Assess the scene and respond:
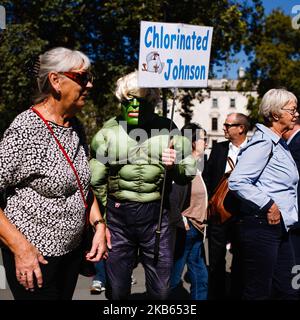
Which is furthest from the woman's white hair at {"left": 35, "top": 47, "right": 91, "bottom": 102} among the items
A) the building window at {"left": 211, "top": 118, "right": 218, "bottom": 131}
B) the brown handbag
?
the building window at {"left": 211, "top": 118, "right": 218, "bottom": 131}

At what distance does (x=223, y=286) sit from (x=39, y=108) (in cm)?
327

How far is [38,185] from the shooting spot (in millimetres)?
2227

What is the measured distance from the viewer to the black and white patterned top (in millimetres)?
2174

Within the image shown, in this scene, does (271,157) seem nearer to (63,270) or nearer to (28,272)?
(63,270)

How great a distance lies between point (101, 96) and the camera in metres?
18.7

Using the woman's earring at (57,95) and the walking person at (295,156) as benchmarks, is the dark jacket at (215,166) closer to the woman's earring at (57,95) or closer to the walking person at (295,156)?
the walking person at (295,156)

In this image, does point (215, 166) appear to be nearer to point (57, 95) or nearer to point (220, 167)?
point (220, 167)

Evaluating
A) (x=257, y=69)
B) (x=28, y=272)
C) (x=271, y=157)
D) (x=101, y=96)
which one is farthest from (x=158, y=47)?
(x=257, y=69)

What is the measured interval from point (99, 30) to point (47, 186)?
17.1 meters

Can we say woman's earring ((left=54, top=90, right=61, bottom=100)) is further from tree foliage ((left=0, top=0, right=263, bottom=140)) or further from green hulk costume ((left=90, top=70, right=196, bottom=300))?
tree foliage ((left=0, top=0, right=263, bottom=140))

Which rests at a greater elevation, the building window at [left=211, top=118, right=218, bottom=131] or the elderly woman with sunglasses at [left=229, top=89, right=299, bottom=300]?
the elderly woman with sunglasses at [left=229, top=89, right=299, bottom=300]

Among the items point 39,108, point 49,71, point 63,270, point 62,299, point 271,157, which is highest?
point 49,71
